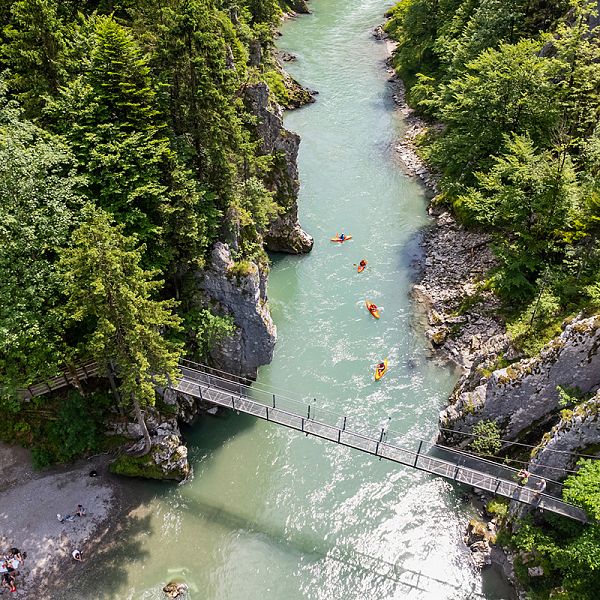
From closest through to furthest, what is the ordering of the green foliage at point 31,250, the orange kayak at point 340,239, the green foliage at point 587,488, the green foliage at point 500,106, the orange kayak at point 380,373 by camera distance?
the green foliage at point 587,488 → the green foliage at point 31,250 → the orange kayak at point 380,373 → the green foliage at point 500,106 → the orange kayak at point 340,239

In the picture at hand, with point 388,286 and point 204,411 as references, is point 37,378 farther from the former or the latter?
point 388,286

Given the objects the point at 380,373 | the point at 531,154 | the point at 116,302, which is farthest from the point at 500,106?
the point at 116,302

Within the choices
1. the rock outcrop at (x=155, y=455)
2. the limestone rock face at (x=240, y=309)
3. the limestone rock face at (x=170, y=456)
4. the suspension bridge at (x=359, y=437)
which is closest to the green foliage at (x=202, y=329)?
the limestone rock face at (x=240, y=309)

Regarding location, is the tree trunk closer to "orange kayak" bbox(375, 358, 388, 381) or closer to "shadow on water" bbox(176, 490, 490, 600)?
"shadow on water" bbox(176, 490, 490, 600)

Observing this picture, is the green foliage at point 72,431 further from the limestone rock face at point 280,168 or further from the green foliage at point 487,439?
the green foliage at point 487,439

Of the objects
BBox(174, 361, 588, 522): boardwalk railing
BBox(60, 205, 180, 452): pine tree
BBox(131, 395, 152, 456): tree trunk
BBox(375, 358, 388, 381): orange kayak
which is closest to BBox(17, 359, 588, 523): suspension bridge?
BBox(174, 361, 588, 522): boardwalk railing

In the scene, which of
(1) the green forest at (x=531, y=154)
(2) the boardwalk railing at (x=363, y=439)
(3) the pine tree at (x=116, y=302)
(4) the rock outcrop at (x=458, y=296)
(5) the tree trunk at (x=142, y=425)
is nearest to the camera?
(3) the pine tree at (x=116, y=302)

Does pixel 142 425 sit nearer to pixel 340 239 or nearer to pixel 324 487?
pixel 324 487

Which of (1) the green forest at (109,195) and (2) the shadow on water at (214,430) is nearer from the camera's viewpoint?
(1) the green forest at (109,195)
